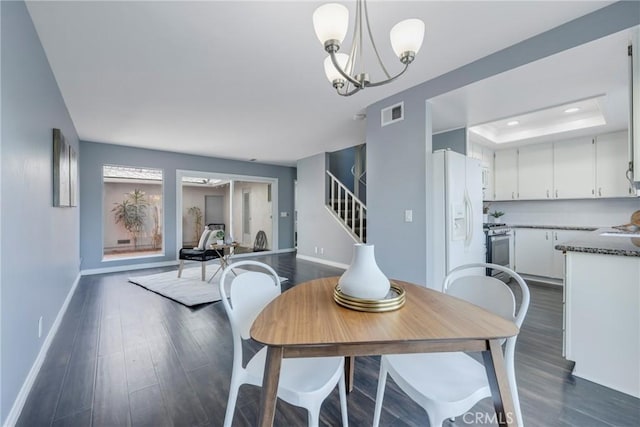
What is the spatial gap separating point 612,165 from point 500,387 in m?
4.82

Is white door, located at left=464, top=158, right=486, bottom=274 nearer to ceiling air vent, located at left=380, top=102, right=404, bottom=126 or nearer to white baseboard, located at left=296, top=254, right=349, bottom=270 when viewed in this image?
ceiling air vent, located at left=380, top=102, right=404, bottom=126

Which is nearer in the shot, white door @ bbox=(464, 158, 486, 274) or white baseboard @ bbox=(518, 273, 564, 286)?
white door @ bbox=(464, 158, 486, 274)

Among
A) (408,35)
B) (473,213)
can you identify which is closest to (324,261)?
(473,213)

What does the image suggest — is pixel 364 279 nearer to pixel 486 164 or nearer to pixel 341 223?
pixel 341 223

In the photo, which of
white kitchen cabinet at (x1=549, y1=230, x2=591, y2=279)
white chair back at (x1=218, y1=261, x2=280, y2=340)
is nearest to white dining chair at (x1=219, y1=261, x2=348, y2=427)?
white chair back at (x1=218, y1=261, x2=280, y2=340)

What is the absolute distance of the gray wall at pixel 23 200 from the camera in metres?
1.44

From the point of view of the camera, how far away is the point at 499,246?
422cm

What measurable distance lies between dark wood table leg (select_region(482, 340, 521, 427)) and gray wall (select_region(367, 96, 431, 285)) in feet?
6.35

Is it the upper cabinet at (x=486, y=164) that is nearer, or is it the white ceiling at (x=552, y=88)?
the white ceiling at (x=552, y=88)

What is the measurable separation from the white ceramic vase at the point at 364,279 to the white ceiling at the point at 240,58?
1.66 metres

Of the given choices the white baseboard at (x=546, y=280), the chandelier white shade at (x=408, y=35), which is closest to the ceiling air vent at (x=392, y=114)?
the chandelier white shade at (x=408, y=35)

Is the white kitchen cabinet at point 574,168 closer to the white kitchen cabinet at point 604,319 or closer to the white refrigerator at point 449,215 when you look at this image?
the white refrigerator at point 449,215

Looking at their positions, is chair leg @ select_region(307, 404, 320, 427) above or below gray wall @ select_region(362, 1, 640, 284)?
below

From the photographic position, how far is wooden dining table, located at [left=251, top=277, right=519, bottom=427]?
0.92 m
